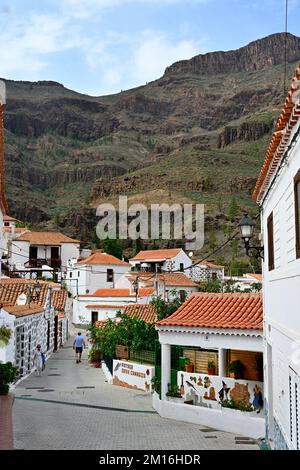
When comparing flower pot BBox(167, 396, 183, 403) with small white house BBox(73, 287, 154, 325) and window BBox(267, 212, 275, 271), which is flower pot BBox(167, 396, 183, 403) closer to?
window BBox(267, 212, 275, 271)

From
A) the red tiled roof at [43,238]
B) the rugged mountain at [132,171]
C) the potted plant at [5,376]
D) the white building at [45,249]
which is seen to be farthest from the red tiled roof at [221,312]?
the rugged mountain at [132,171]

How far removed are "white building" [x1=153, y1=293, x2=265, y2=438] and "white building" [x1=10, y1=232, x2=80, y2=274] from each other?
49357mm

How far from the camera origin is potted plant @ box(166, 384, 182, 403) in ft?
50.6

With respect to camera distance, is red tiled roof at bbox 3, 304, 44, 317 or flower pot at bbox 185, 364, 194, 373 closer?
flower pot at bbox 185, 364, 194, 373

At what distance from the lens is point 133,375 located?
20312 millimetres

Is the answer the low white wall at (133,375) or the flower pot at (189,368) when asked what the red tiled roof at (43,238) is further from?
the flower pot at (189,368)

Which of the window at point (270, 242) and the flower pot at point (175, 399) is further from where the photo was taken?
the flower pot at point (175, 399)

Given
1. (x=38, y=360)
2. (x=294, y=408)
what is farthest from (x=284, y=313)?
(x=38, y=360)

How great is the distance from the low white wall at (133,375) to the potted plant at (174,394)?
3.48 m

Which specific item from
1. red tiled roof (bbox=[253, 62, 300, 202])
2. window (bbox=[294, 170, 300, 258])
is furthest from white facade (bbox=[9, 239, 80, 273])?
window (bbox=[294, 170, 300, 258])

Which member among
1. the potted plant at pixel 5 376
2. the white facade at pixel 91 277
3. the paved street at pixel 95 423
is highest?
the white facade at pixel 91 277

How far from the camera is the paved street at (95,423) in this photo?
38.7 feet

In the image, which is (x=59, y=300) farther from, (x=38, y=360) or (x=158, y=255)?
(x=158, y=255)
